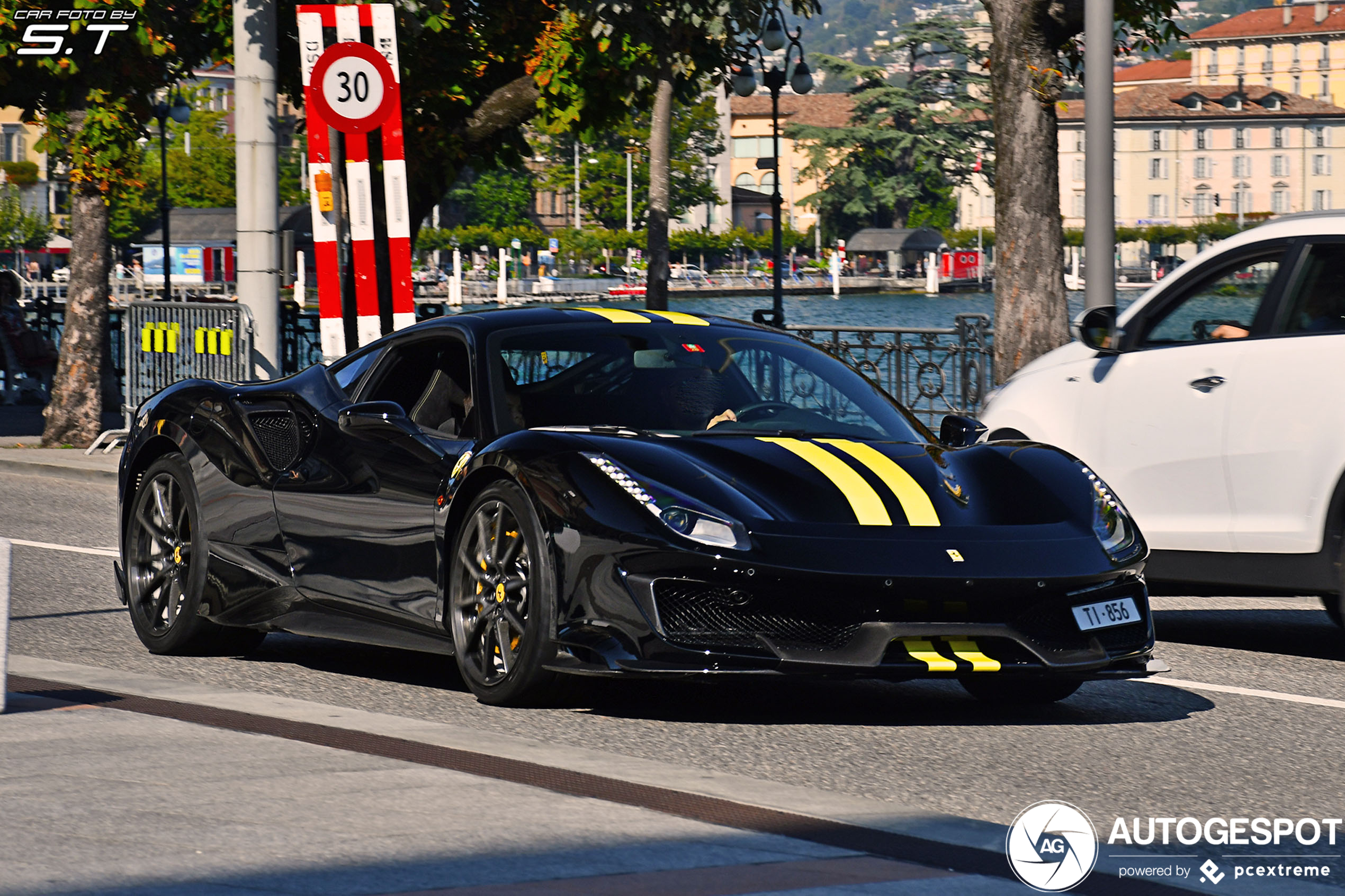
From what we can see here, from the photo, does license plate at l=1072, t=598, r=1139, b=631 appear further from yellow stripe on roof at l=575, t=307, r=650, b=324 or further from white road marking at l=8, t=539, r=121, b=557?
white road marking at l=8, t=539, r=121, b=557

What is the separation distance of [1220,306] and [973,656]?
3.06 metres

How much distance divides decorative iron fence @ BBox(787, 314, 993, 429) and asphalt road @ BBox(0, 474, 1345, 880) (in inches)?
436

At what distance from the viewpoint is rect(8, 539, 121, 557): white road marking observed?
38.7ft

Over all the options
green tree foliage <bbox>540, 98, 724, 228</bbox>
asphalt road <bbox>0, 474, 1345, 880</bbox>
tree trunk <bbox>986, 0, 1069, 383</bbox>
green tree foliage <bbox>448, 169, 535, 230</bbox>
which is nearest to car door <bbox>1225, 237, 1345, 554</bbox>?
asphalt road <bbox>0, 474, 1345, 880</bbox>

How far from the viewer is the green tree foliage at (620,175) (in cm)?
11838

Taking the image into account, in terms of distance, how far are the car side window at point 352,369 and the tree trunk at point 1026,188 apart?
9366mm

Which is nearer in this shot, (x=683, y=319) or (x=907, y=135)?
(x=683, y=319)

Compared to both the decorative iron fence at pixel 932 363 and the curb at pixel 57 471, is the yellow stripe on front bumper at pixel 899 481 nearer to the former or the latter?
the curb at pixel 57 471

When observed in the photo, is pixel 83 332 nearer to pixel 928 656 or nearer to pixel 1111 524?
pixel 1111 524

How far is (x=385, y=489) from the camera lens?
706cm

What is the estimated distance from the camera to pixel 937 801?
5219 mm

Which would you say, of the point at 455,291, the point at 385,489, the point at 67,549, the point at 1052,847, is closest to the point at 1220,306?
the point at 385,489

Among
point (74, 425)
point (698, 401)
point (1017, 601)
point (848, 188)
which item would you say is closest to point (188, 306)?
point (74, 425)

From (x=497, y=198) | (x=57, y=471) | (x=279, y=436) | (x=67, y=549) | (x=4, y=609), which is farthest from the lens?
(x=497, y=198)
